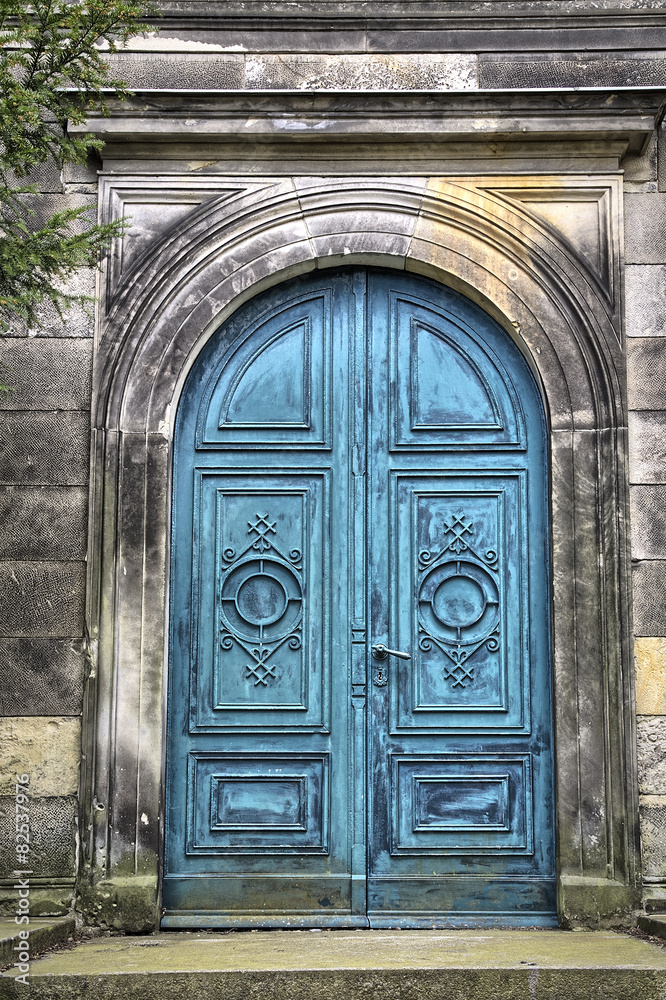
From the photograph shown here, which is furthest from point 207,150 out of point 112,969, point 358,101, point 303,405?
point 112,969

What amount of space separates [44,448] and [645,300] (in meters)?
A: 3.07

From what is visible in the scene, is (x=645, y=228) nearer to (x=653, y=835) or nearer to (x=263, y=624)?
(x=263, y=624)

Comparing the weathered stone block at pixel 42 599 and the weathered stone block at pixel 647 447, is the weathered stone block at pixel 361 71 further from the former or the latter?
the weathered stone block at pixel 42 599

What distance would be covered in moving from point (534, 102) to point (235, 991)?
166 inches

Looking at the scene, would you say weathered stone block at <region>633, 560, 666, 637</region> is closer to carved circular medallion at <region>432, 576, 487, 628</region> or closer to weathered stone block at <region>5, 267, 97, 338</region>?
carved circular medallion at <region>432, 576, 487, 628</region>

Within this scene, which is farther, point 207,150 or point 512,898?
point 207,150

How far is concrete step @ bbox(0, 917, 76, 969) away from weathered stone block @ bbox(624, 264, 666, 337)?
383 cm

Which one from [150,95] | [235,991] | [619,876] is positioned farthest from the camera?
[150,95]

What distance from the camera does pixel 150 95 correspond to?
16.2ft

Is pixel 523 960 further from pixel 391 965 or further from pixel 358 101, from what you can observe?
pixel 358 101

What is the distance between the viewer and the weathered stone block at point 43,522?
191 inches

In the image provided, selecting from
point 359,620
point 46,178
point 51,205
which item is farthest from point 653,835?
point 46,178

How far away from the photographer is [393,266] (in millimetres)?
5156

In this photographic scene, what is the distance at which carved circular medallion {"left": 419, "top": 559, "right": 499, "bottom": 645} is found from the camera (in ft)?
16.2
